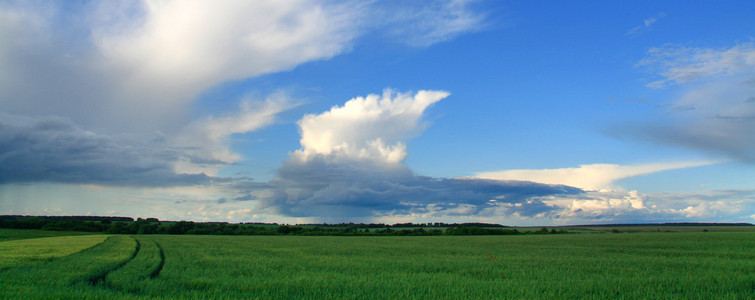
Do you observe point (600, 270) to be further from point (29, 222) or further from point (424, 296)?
point (29, 222)

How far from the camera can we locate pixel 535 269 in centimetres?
1975

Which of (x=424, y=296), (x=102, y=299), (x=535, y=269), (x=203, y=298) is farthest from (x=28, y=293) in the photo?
(x=535, y=269)

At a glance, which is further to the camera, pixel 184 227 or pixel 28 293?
pixel 184 227

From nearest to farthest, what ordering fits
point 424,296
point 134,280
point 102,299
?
point 102,299, point 424,296, point 134,280

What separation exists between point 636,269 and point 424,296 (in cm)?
1331

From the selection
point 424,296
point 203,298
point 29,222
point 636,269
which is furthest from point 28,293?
point 29,222

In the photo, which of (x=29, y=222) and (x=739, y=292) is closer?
(x=739, y=292)

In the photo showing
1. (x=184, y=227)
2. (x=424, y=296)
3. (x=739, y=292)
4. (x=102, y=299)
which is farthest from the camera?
(x=184, y=227)

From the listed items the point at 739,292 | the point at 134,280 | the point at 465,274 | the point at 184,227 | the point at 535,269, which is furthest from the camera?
the point at 184,227

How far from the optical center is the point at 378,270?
19.8 m

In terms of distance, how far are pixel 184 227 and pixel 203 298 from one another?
128 metres

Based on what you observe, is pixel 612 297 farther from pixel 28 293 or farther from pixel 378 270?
pixel 28 293

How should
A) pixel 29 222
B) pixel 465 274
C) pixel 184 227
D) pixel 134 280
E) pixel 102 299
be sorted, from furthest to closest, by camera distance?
1. pixel 184 227
2. pixel 29 222
3. pixel 465 274
4. pixel 134 280
5. pixel 102 299

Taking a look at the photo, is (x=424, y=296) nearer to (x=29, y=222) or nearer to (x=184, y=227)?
(x=184, y=227)
